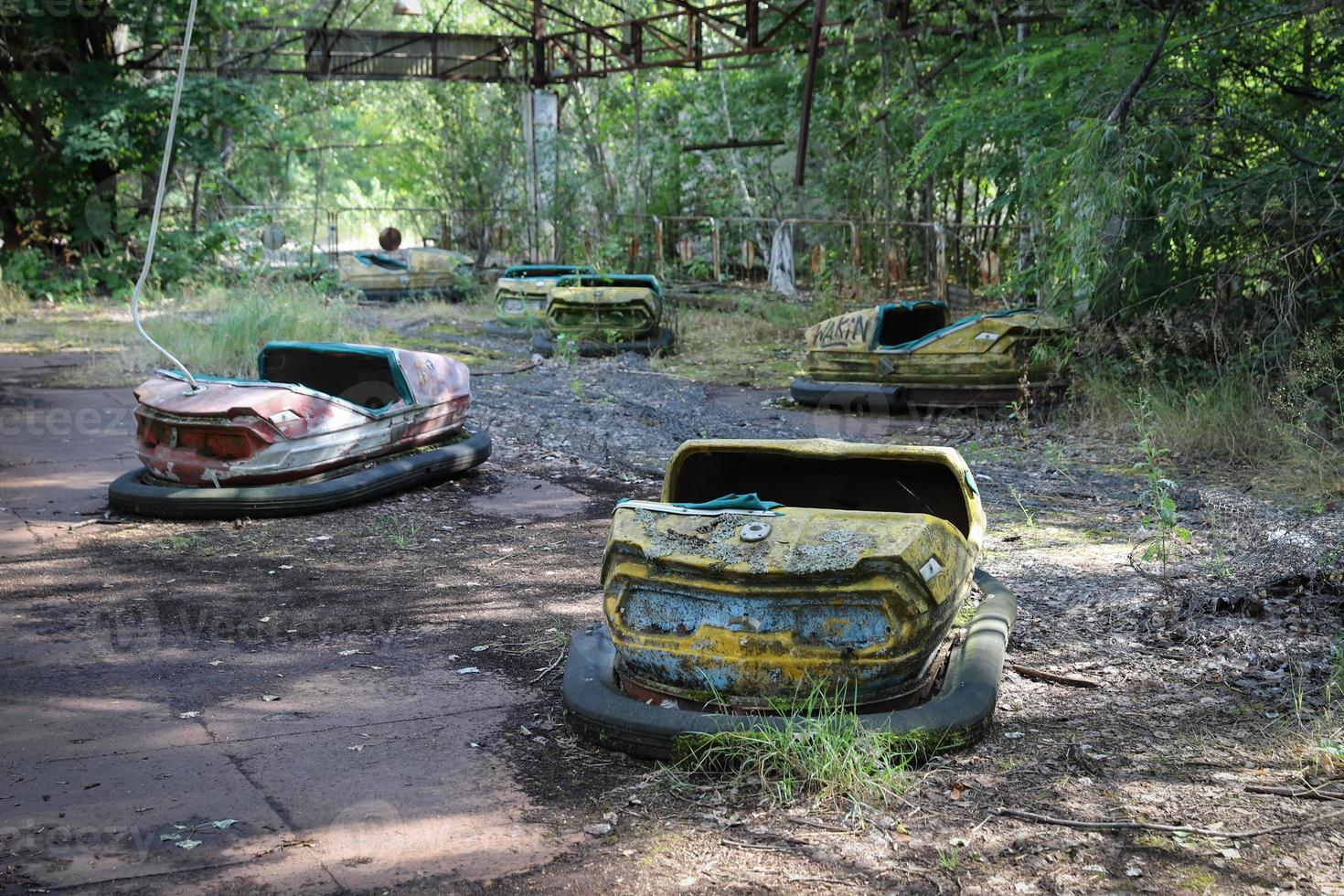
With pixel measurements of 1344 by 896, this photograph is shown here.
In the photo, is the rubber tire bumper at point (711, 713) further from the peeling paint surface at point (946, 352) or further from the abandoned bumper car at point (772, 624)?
the peeling paint surface at point (946, 352)

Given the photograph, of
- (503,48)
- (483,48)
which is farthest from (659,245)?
(483,48)

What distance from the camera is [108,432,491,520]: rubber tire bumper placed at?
5.10m

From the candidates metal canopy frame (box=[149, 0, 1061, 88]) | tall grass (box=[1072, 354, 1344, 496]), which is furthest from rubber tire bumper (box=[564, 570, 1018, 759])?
metal canopy frame (box=[149, 0, 1061, 88])

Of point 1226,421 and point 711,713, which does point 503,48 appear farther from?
point 711,713

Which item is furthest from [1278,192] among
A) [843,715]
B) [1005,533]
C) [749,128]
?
[749,128]

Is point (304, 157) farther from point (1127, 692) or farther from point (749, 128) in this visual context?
point (1127, 692)

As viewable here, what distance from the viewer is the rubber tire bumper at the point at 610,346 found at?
1030 centimetres

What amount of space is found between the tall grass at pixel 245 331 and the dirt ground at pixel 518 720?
2.88m

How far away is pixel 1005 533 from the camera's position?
493 centimetres

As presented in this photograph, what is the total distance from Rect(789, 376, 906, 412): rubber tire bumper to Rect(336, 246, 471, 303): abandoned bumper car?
7.74m

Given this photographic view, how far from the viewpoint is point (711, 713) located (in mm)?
2760

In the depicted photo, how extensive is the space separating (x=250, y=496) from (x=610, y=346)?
17.9 feet

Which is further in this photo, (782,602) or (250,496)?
(250,496)

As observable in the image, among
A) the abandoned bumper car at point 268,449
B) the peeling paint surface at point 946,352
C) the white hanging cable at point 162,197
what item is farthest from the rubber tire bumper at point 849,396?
the white hanging cable at point 162,197
